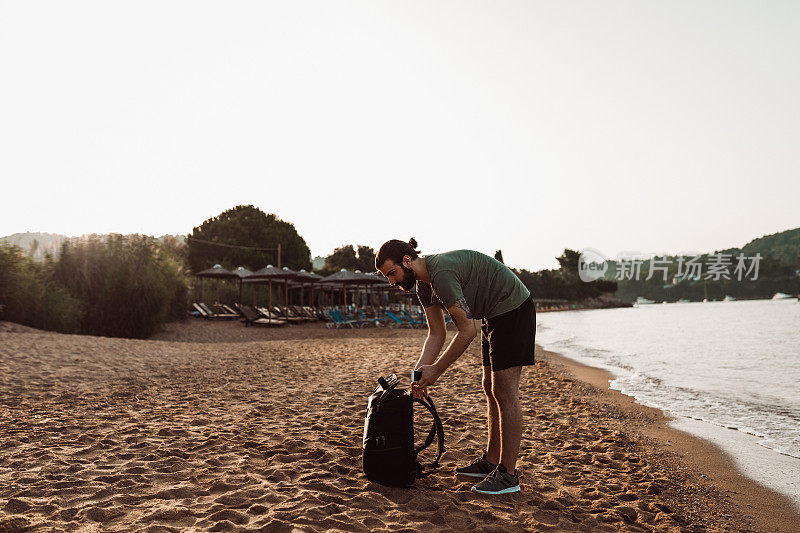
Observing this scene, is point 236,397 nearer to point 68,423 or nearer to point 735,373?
point 68,423

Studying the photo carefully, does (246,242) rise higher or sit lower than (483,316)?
higher

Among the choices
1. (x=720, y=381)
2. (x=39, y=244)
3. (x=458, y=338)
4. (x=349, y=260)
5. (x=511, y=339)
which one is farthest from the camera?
(x=349, y=260)

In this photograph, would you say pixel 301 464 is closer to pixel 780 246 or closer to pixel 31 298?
pixel 31 298

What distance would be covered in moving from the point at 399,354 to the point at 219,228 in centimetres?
4318

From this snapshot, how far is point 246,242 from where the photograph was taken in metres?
49.5

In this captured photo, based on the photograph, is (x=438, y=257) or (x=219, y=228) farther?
(x=219, y=228)

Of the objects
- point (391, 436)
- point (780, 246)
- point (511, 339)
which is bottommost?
point (391, 436)

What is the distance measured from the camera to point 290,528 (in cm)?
256

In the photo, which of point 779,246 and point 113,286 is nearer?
point 113,286

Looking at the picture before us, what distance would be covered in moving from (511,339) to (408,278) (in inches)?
27.3

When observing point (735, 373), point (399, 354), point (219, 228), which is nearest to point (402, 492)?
point (399, 354)

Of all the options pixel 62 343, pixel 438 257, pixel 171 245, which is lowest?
pixel 62 343

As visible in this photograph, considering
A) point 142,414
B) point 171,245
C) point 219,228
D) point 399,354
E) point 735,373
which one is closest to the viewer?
point 142,414

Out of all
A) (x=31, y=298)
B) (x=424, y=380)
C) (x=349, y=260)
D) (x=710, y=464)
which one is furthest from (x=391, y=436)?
(x=349, y=260)
